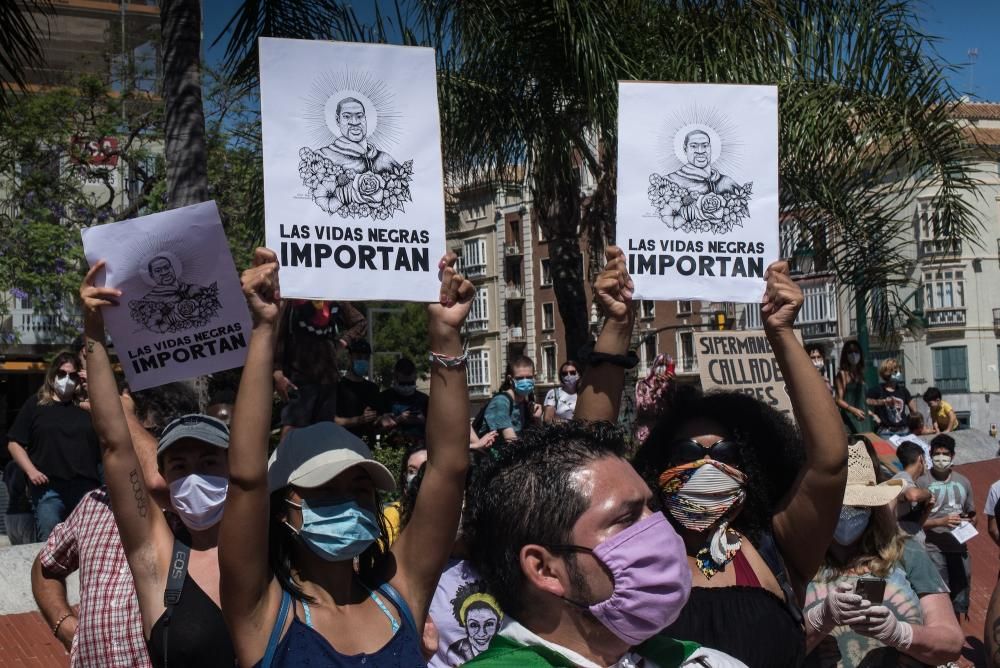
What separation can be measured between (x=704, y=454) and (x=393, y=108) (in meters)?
1.43

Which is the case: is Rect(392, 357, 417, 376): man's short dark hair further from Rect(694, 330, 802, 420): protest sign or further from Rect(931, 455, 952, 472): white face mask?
Rect(931, 455, 952, 472): white face mask

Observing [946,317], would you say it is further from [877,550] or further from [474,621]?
[474,621]

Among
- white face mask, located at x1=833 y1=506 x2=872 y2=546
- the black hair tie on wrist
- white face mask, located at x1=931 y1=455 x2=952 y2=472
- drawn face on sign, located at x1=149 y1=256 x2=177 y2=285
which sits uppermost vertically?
drawn face on sign, located at x1=149 y1=256 x2=177 y2=285

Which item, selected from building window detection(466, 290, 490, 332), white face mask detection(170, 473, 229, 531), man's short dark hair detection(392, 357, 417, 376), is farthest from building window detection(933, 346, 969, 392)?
white face mask detection(170, 473, 229, 531)

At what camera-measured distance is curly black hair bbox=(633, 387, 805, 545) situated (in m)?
3.98

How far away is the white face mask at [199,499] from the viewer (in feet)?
13.5

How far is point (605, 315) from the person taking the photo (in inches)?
173

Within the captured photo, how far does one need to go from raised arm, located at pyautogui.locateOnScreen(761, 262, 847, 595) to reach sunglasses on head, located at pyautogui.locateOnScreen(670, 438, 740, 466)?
0.65 feet

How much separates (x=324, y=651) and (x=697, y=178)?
92.1 inches

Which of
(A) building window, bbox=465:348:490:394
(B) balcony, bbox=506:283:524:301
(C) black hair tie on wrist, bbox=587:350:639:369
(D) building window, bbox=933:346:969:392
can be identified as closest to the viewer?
(C) black hair tie on wrist, bbox=587:350:639:369

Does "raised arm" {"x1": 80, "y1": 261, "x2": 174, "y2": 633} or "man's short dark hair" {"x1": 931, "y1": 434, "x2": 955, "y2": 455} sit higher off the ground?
"raised arm" {"x1": 80, "y1": 261, "x2": 174, "y2": 633}

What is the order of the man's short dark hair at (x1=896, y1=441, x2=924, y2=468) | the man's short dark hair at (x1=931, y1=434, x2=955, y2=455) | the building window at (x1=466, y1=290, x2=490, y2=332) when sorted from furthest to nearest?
1. the building window at (x1=466, y1=290, x2=490, y2=332)
2. the man's short dark hair at (x1=931, y1=434, x2=955, y2=455)
3. the man's short dark hair at (x1=896, y1=441, x2=924, y2=468)

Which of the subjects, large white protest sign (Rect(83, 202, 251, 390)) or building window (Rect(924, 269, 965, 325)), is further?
building window (Rect(924, 269, 965, 325))

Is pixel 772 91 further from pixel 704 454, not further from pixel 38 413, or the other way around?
pixel 38 413
